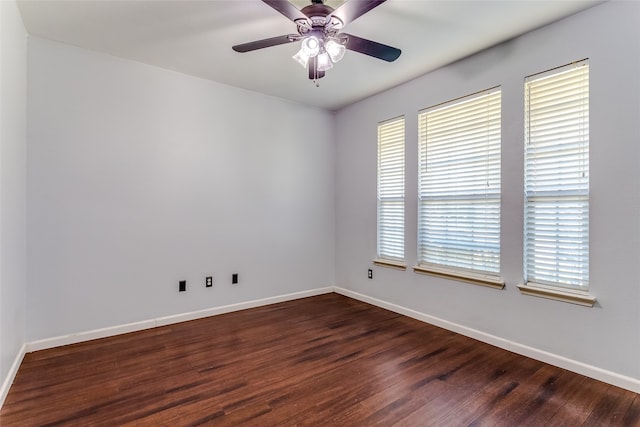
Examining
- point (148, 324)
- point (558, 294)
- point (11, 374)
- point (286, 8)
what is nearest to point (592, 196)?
point (558, 294)

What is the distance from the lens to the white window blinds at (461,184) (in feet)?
9.20

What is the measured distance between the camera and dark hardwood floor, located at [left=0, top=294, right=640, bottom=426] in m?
1.79

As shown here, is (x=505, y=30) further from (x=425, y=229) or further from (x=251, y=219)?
(x=251, y=219)

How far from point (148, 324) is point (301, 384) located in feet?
6.17

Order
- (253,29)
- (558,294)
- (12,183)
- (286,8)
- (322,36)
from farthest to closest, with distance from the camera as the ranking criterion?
(253,29)
(558,294)
(12,183)
(322,36)
(286,8)

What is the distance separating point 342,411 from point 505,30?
304 centimetres

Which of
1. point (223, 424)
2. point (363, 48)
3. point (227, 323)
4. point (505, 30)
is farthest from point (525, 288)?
point (227, 323)

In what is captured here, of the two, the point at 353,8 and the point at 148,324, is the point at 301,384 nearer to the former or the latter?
the point at 148,324

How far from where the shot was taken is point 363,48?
2.10 m

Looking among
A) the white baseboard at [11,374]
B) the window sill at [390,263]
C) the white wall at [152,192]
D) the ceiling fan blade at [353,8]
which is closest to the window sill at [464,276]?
the window sill at [390,263]

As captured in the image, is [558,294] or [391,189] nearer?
[558,294]

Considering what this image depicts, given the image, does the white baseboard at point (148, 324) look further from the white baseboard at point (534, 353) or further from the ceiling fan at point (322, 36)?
the ceiling fan at point (322, 36)

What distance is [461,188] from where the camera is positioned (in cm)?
306

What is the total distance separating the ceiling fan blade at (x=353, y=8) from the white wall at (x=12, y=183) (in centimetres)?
208
